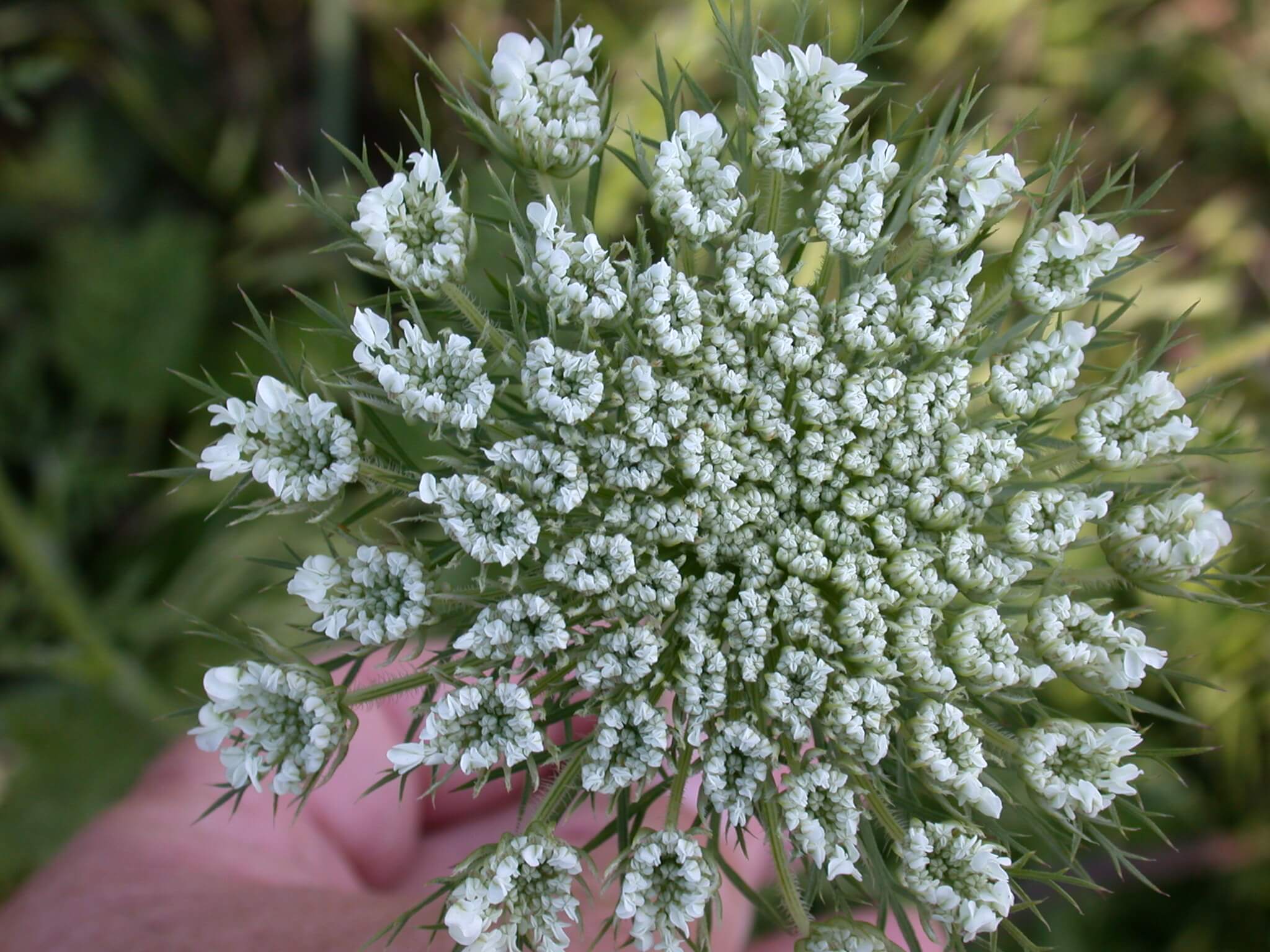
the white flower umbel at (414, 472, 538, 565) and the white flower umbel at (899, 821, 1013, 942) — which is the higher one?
the white flower umbel at (414, 472, 538, 565)

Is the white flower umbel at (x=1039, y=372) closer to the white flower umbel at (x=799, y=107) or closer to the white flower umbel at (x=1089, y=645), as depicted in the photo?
the white flower umbel at (x=1089, y=645)

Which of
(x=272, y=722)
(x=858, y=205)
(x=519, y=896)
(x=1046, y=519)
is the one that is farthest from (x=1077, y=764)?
(x=272, y=722)

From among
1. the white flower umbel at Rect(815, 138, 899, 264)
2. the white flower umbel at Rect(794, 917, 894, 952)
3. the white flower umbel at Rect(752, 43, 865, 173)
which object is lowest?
the white flower umbel at Rect(794, 917, 894, 952)

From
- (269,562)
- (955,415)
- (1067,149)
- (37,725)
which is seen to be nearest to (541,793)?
(269,562)

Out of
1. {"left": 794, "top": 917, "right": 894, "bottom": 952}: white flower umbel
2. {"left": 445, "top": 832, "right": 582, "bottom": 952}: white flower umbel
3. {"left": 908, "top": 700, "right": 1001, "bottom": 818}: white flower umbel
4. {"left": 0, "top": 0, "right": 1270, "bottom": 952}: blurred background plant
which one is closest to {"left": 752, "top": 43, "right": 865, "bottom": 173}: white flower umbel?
{"left": 908, "top": 700, "right": 1001, "bottom": 818}: white flower umbel

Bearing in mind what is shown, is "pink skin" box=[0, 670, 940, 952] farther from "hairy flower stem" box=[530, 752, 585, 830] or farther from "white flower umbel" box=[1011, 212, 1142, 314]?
"white flower umbel" box=[1011, 212, 1142, 314]

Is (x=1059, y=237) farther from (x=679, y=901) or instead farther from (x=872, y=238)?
(x=679, y=901)
